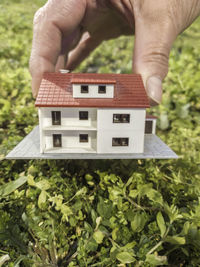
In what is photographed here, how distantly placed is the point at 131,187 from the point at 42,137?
3.86 feet

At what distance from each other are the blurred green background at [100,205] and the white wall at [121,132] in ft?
0.87

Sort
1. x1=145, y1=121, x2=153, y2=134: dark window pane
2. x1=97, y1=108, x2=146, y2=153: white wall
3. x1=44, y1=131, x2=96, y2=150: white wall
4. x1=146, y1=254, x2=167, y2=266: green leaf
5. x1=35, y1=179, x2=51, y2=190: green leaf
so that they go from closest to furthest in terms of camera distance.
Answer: x1=146, y1=254, x2=167, y2=266: green leaf → x1=35, y1=179, x2=51, y2=190: green leaf → x1=97, y1=108, x2=146, y2=153: white wall → x1=44, y1=131, x2=96, y2=150: white wall → x1=145, y1=121, x2=153, y2=134: dark window pane

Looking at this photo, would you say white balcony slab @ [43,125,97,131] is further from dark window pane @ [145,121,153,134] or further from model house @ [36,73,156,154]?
dark window pane @ [145,121,153,134]

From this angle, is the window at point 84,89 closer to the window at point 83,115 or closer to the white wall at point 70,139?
the window at point 83,115

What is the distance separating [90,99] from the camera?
266 centimetres

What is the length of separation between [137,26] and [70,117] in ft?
5.65

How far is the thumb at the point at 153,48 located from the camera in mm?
3016

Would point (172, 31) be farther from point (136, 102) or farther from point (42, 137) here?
point (42, 137)

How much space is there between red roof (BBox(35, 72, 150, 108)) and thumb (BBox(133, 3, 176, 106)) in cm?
31

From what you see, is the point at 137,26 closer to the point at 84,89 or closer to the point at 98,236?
the point at 84,89

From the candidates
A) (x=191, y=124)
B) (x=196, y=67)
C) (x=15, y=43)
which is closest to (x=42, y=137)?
(x=191, y=124)

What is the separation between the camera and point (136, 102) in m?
2.63

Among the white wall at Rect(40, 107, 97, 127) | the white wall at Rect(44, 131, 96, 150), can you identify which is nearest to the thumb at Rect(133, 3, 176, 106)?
the white wall at Rect(40, 107, 97, 127)

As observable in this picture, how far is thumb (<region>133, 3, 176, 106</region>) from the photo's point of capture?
3.02m
